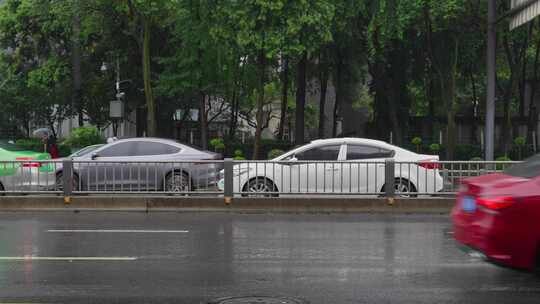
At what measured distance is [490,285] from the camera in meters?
7.61

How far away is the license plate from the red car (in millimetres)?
85

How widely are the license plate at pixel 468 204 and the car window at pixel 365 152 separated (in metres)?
8.36

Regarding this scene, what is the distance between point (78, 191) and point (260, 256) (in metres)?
7.12

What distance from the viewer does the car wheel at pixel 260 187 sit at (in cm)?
1523

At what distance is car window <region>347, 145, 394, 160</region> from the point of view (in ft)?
52.2

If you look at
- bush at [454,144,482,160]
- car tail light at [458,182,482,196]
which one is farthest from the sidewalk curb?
bush at [454,144,482,160]

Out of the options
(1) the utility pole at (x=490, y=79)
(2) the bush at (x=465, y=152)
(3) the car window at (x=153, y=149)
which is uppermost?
(1) the utility pole at (x=490, y=79)

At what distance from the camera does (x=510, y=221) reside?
6.62 metres

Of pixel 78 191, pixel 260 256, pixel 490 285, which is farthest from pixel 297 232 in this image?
pixel 78 191

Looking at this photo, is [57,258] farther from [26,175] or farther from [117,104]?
[117,104]

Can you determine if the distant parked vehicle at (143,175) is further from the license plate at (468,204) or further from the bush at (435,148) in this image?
the bush at (435,148)

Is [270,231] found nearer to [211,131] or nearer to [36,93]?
[36,93]

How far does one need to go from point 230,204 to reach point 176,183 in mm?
→ 1278

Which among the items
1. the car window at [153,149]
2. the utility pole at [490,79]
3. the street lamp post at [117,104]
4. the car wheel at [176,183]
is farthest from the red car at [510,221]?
the street lamp post at [117,104]
